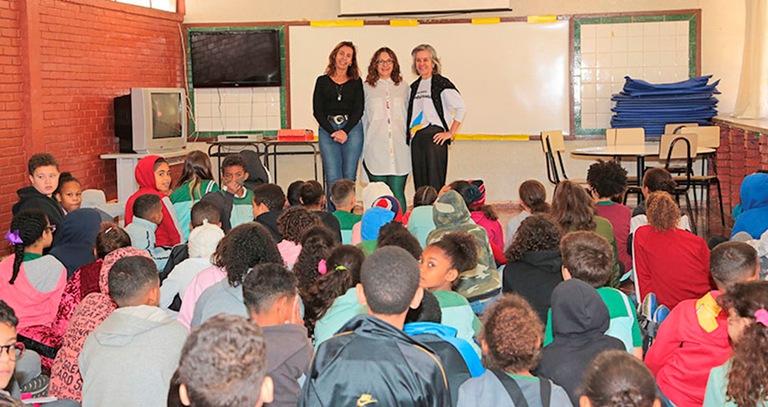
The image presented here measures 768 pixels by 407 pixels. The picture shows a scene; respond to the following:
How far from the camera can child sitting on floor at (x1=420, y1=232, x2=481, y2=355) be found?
10.5 ft

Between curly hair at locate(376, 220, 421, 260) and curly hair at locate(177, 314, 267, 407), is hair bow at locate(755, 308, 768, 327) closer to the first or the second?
curly hair at locate(177, 314, 267, 407)

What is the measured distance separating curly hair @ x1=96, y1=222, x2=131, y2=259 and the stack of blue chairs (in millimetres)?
6650

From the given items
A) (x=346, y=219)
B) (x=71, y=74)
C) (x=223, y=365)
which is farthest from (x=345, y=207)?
(x=71, y=74)

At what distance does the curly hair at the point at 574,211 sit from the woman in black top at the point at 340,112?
271 cm

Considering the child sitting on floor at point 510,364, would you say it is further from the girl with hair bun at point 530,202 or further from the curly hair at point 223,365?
the girl with hair bun at point 530,202

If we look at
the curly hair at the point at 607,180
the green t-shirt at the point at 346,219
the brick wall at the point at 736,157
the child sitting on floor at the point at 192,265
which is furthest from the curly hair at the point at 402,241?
the brick wall at the point at 736,157

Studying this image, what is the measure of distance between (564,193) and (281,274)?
2310 mm

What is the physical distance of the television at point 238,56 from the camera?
1013 centimetres

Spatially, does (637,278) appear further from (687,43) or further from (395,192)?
(687,43)

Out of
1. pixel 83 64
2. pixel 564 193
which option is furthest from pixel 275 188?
pixel 83 64

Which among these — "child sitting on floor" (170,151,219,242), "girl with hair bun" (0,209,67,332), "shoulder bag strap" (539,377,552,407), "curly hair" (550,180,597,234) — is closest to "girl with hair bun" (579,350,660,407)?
"shoulder bag strap" (539,377,552,407)

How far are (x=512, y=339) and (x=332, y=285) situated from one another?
115cm

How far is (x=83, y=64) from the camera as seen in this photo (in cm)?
838

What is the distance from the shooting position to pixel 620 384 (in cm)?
203
